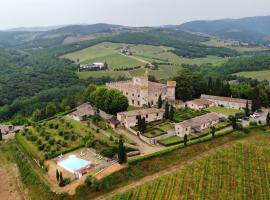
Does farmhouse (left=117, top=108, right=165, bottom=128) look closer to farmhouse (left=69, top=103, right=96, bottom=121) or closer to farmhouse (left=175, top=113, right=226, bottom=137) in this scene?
farmhouse (left=175, top=113, right=226, bottom=137)

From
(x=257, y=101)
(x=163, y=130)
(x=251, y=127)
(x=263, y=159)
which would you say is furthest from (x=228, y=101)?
(x=263, y=159)

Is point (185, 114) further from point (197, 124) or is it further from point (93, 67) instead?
point (93, 67)

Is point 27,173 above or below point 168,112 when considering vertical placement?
below

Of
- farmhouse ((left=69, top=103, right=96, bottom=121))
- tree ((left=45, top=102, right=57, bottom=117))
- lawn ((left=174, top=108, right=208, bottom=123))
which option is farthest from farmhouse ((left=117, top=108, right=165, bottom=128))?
tree ((left=45, top=102, right=57, bottom=117))

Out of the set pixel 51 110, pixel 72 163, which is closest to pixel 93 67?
pixel 51 110

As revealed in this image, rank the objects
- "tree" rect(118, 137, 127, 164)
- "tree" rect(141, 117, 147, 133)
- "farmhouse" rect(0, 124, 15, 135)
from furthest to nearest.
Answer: "farmhouse" rect(0, 124, 15, 135)
"tree" rect(141, 117, 147, 133)
"tree" rect(118, 137, 127, 164)

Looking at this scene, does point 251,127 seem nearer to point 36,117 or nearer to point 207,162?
point 207,162

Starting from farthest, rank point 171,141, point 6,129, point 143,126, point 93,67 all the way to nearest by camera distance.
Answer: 1. point 93,67
2. point 6,129
3. point 143,126
4. point 171,141
